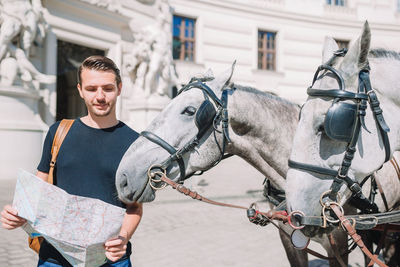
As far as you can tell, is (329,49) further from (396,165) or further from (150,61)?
(150,61)

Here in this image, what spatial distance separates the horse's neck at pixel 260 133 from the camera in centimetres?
222

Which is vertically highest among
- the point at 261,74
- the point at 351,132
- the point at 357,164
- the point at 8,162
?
the point at 261,74

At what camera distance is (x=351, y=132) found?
141 centimetres

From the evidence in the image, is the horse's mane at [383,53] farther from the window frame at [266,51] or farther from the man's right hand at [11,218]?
the window frame at [266,51]

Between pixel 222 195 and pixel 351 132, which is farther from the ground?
pixel 351 132

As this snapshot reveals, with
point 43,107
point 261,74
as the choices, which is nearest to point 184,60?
point 261,74

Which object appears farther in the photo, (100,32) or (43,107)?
(100,32)

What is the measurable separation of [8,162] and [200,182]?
16.6ft

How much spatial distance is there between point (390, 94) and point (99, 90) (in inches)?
57.0

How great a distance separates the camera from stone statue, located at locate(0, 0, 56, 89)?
790 centimetres

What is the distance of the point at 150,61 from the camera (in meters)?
11.9

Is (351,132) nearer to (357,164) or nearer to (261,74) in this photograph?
(357,164)

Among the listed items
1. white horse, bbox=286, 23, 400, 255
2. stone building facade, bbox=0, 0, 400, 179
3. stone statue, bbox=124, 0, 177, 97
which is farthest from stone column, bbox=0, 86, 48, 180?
white horse, bbox=286, 23, 400, 255

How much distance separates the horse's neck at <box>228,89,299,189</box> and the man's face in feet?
2.97
